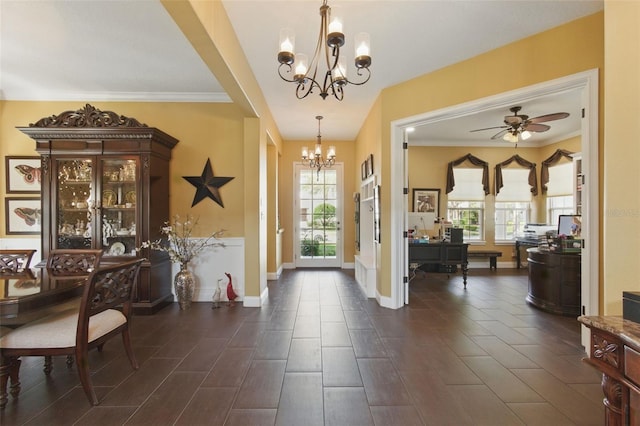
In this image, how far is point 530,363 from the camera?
8.10 ft

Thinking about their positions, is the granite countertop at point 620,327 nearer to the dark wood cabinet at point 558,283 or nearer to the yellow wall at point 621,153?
the yellow wall at point 621,153

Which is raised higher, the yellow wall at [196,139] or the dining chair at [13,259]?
the yellow wall at [196,139]

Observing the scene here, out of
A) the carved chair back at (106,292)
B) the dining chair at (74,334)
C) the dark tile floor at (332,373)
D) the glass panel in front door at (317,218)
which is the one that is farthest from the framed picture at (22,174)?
the glass panel in front door at (317,218)

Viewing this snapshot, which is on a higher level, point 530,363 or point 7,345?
point 7,345

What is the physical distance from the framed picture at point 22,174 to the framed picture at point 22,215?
0.47 feet

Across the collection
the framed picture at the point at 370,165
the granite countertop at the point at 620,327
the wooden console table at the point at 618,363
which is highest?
the framed picture at the point at 370,165

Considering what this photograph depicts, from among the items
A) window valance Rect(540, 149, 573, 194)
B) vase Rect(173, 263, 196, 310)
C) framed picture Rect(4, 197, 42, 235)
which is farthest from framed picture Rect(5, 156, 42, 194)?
window valance Rect(540, 149, 573, 194)

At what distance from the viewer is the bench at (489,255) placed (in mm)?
6441

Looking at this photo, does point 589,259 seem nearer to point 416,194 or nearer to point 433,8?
point 433,8

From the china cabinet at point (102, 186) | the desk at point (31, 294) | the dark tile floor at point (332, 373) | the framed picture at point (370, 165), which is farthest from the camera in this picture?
the framed picture at point (370, 165)

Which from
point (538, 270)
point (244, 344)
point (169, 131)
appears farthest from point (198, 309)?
point (538, 270)

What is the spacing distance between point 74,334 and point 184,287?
191 centimetres

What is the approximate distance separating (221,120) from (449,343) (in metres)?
4.05

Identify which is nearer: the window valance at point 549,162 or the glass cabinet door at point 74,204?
the glass cabinet door at point 74,204
